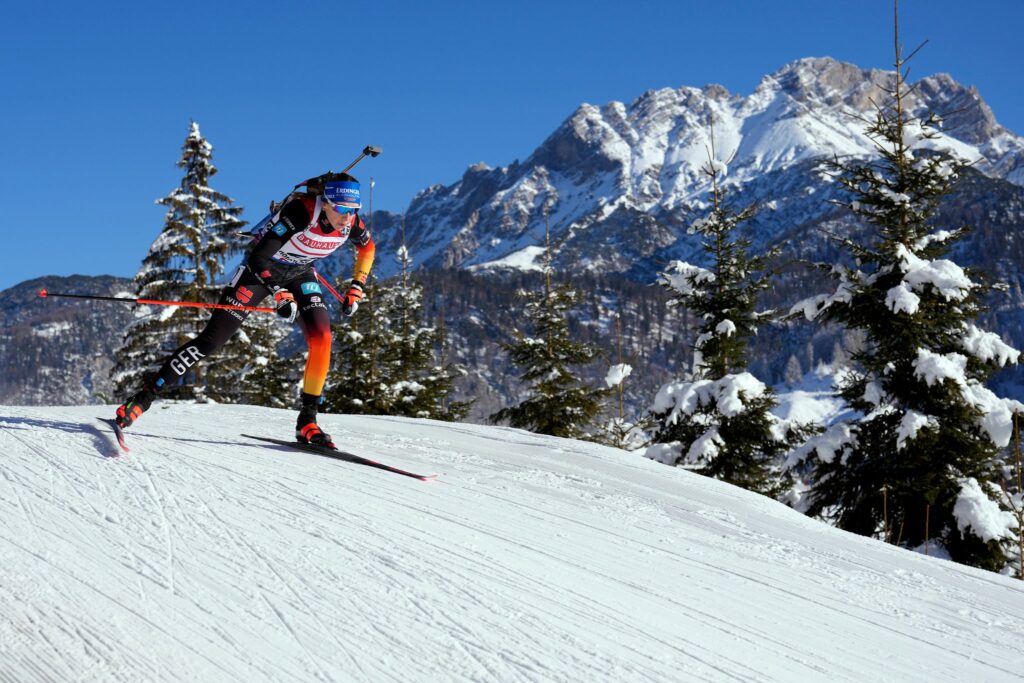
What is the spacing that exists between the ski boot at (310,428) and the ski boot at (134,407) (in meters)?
1.20

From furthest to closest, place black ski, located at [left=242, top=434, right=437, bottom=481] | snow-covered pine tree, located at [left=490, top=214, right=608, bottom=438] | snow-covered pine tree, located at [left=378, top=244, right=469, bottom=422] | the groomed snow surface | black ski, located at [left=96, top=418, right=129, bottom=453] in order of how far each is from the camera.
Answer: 1. snow-covered pine tree, located at [left=378, top=244, right=469, bottom=422]
2. snow-covered pine tree, located at [left=490, top=214, right=608, bottom=438]
3. black ski, located at [left=242, top=434, right=437, bottom=481]
4. black ski, located at [left=96, top=418, right=129, bottom=453]
5. the groomed snow surface

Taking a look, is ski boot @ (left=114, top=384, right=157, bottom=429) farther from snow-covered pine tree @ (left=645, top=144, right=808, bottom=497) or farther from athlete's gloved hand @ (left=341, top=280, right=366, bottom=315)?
snow-covered pine tree @ (left=645, top=144, right=808, bottom=497)

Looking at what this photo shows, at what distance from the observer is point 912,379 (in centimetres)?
1265

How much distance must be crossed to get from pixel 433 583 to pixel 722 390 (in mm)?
13109

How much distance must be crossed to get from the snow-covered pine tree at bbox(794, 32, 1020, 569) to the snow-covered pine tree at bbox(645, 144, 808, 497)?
7.43 ft

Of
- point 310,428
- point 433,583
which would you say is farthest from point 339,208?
point 433,583

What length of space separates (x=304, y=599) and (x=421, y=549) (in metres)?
0.82

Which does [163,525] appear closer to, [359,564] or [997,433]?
[359,564]

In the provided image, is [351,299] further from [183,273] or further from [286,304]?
[183,273]

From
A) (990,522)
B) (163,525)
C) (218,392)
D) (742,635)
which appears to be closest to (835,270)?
(990,522)

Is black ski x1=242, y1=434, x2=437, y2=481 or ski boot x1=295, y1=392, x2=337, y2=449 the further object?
ski boot x1=295, y1=392, x2=337, y2=449

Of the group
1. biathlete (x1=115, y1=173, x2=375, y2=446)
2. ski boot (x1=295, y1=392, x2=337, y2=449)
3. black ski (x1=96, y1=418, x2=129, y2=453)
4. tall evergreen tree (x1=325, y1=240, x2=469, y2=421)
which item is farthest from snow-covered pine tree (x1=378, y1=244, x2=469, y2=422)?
black ski (x1=96, y1=418, x2=129, y2=453)

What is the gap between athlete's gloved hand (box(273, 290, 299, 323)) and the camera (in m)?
6.50

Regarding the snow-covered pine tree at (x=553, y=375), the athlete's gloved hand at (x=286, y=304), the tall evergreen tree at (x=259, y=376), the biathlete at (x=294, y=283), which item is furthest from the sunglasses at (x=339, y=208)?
the tall evergreen tree at (x=259, y=376)
